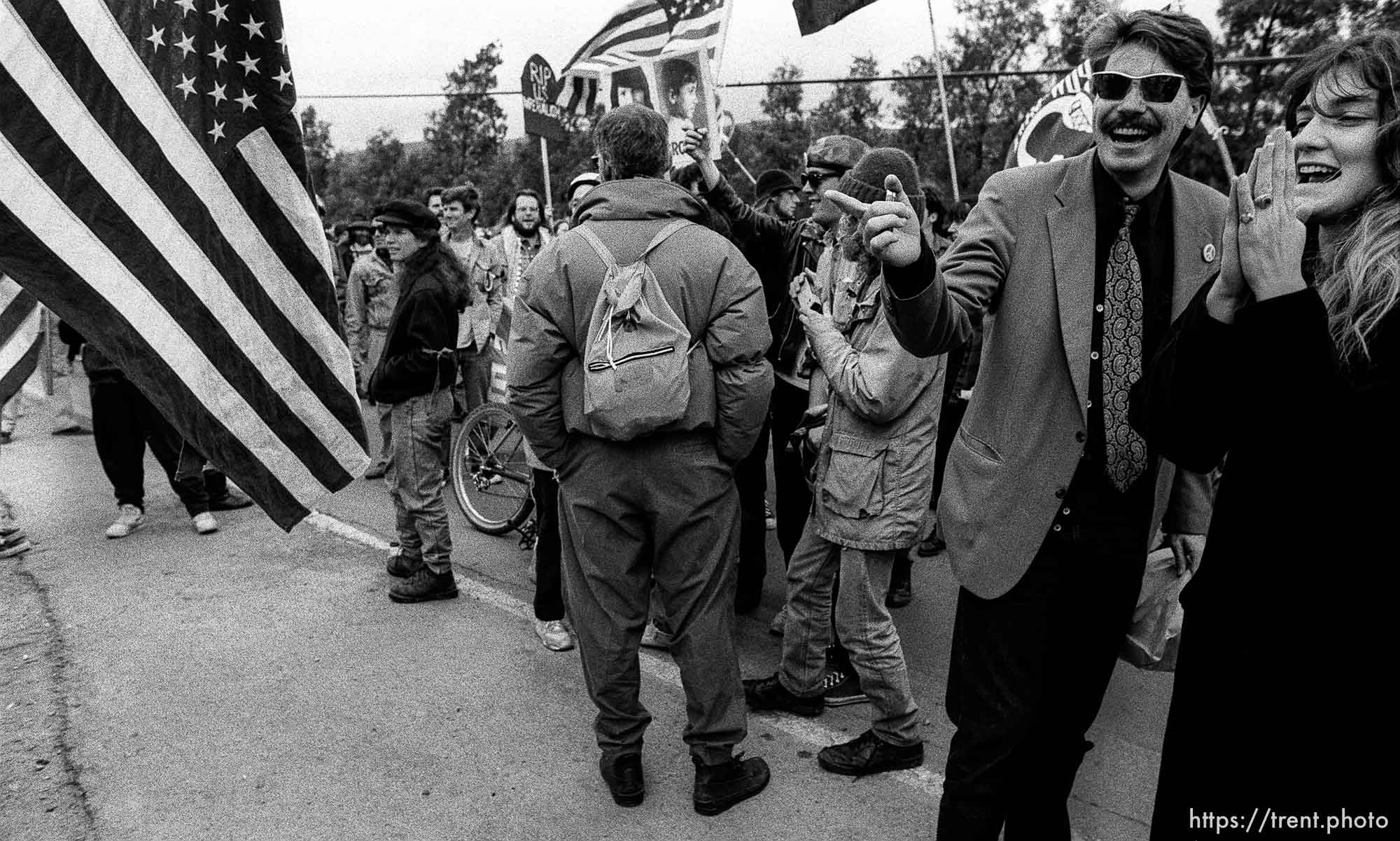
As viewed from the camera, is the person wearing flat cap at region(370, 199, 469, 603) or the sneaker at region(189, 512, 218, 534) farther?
the sneaker at region(189, 512, 218, 534)

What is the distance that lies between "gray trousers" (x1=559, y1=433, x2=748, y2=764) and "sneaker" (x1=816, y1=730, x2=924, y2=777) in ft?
1.11

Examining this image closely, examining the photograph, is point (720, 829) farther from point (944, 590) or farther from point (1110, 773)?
point (944, 590)

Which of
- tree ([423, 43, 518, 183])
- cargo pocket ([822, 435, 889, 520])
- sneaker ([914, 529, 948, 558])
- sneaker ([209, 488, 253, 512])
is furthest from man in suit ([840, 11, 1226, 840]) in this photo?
tree ([423, 43, 518, 183])

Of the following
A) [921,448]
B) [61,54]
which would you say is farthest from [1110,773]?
[61,54]

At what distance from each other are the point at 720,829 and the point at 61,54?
271 centimetres

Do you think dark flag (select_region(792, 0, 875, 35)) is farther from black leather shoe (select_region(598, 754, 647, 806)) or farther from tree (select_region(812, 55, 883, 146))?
tree (select_region(812, 55, 883, 146))

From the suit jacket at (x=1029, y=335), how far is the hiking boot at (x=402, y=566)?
11.2 ft

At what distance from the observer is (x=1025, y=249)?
228cm

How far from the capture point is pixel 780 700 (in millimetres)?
3717

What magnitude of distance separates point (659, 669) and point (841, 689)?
79cm

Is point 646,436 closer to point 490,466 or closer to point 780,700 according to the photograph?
point 780,700

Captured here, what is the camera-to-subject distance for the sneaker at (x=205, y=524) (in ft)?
19.8

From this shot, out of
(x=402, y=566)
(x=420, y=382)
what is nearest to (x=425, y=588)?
(x=402, y=566)

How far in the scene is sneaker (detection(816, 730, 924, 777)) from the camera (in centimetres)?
325
